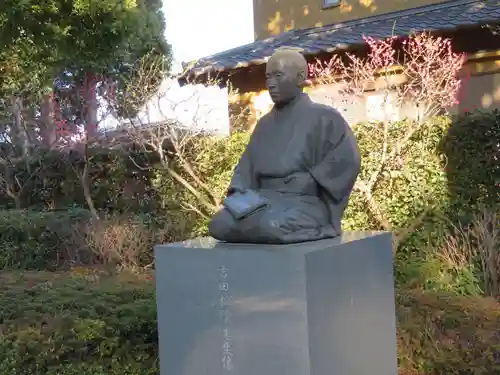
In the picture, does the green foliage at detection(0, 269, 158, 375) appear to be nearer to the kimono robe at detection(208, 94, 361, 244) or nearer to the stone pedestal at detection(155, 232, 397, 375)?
the stone pedestal at detection(155, 232, 397, 375)

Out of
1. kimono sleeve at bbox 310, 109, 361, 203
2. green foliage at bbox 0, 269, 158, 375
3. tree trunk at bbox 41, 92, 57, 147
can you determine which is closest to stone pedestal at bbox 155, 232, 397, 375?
kimono sleeve at bbox 310, 109, 361, 203

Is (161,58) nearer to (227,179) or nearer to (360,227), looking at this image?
(227,179)

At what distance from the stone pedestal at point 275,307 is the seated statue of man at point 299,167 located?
136 millimetres

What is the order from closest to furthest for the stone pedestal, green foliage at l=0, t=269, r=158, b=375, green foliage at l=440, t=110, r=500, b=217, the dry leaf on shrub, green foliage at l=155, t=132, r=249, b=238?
the stone pedestal < green foliage at l=0, t=269, r=158, b=375 < green foliage at l=440, t=110, r=500, b=217 < the dry leaf on shrub < green foliage at l=155, t=132, r=249, b=238

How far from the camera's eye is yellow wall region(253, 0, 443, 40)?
11.3 metres

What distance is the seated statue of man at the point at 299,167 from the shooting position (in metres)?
3.84

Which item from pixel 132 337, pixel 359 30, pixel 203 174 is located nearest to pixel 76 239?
pixel 203 174

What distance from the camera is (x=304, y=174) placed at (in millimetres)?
3938

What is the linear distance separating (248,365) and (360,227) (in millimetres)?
4850

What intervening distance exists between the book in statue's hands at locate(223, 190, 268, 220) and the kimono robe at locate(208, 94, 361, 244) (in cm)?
4

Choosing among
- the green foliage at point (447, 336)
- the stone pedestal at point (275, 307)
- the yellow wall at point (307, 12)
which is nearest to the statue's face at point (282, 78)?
the stone pedestal at point (275, 307)

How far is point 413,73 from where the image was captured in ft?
28.6

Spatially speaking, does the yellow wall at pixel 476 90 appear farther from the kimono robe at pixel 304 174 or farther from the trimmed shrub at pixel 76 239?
the kimono robe at pixel 304 174

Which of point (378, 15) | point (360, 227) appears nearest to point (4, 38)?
point (360, 227)
